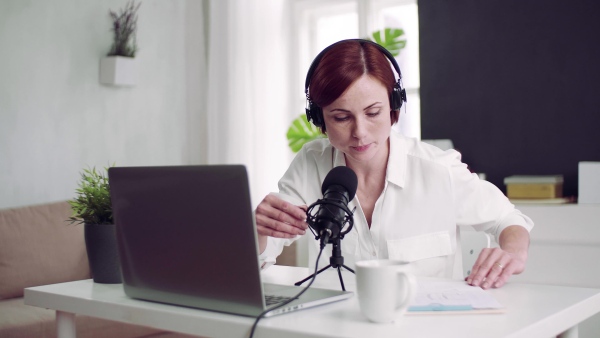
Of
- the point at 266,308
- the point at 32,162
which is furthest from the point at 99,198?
the point at 32,162

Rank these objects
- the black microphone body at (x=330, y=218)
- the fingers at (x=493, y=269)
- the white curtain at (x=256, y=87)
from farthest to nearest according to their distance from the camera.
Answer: the white curtain at (x=256, y=87) → the fingers at (x=493, y=269) → the black microphone body at (x=330, y=218)

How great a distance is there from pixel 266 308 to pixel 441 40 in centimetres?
298

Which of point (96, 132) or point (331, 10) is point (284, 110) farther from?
point (96, 132)

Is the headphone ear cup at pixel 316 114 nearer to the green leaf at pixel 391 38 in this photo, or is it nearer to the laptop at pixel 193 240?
the laptop at pixel 193 240

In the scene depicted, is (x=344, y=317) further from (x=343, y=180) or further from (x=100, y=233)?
(x=100, y=233)

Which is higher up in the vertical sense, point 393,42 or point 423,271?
point 393,42

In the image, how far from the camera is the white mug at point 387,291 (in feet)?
3.54

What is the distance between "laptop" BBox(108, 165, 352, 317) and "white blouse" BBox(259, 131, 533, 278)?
0.45 m

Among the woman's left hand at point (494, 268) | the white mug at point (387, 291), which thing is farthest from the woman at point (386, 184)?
the white mug at point (387, 291)

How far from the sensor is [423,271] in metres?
1.81

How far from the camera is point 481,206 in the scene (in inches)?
72.3

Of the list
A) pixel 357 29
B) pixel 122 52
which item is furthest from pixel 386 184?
pixel 122 52

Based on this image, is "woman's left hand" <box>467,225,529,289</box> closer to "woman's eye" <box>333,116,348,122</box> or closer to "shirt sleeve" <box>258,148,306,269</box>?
"woman's eye" <box>333,116,348,122</box>

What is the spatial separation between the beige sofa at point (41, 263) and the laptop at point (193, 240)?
5.61 feet
